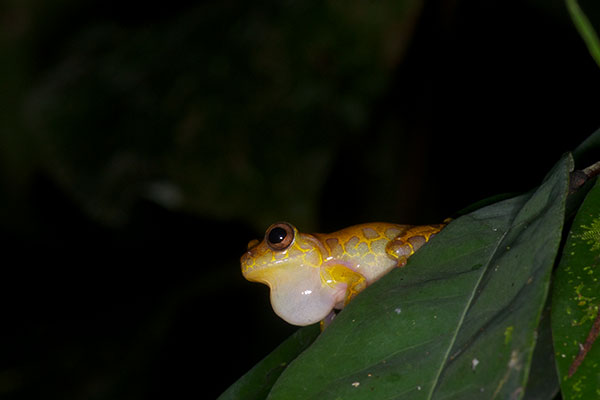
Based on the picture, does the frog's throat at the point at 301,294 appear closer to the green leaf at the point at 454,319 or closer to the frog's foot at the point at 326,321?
the frog's foot at the point at 326,321

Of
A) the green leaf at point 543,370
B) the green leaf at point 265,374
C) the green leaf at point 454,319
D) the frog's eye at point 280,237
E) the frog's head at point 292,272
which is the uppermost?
the frog's eye at point 280,237

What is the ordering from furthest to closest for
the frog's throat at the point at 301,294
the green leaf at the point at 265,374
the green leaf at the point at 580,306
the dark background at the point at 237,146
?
the dark background at the point at 237,146 → the frog's throat at the point at 301,294 → the green leaf at the point at 265,374 → the green leaf at the point at 580,306

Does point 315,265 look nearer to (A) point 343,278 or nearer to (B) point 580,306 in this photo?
(A) point 343,278

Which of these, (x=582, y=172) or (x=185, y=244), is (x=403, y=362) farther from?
(x=185, y=244)

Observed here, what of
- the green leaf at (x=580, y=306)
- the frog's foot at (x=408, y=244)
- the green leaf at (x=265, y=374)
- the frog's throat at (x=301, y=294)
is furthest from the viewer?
the frog's throat at (x=301, y=294)

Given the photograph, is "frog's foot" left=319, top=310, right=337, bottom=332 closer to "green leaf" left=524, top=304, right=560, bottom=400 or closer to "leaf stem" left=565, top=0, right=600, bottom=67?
"green leaf" left=524, top=304, right=560, bottom=400

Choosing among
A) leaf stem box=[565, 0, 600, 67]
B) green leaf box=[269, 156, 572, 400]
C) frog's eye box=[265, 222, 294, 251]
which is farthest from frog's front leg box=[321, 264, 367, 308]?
leaf stem box=[565, 0, 600, 67]

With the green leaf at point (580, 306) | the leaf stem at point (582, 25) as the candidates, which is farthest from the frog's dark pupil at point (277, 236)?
the leaf stem at point (582, 25)
